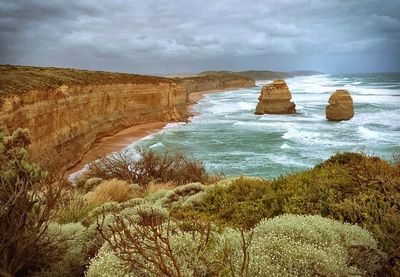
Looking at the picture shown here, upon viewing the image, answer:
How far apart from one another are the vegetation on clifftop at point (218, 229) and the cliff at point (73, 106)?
4.56m

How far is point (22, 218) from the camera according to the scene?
16.2ft

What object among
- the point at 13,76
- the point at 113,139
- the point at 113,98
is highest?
the point at 13,76

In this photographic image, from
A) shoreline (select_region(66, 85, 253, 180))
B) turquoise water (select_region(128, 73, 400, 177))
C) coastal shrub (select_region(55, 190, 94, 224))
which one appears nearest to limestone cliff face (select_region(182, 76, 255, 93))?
turquoise water (select_region(128, 73, 400, 177))

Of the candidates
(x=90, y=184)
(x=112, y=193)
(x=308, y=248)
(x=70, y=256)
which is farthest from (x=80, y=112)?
(x=308, y=248)

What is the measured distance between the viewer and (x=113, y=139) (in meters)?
35.3

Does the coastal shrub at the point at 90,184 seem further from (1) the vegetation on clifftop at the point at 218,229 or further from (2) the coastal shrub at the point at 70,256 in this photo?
(2) the coastal shrub at the point at 70,256

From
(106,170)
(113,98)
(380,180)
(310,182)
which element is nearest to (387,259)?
(380,180)

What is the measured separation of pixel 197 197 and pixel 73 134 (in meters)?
23.8

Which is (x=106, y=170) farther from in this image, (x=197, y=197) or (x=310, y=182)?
(x=310, y=182)

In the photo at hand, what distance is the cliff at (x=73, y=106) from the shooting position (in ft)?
76.1

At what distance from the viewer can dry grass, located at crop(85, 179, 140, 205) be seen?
10.0m

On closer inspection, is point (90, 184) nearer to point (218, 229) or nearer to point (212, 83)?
point (218, 229)

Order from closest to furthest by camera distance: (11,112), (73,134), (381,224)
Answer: (381,224), (11,112), (73,134)

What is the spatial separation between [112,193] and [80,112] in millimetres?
23649
